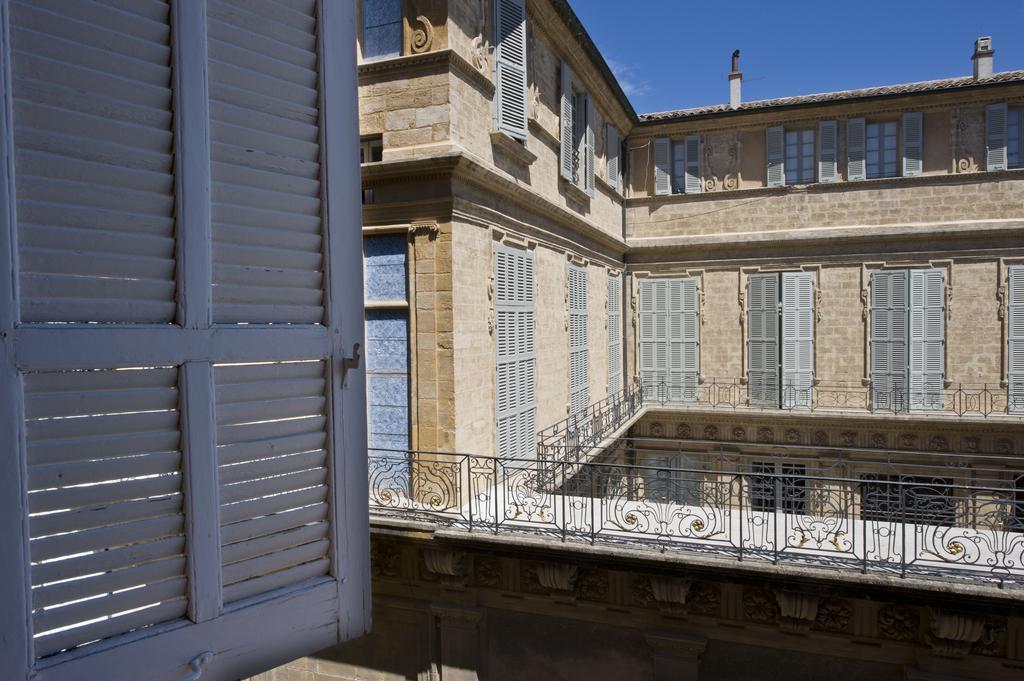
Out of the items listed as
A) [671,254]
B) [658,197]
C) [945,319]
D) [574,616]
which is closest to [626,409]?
[671,254]

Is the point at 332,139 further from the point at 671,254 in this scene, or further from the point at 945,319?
the point at 945,319

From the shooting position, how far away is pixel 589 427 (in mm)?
13688

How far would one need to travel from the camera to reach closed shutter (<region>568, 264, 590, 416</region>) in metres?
13.2

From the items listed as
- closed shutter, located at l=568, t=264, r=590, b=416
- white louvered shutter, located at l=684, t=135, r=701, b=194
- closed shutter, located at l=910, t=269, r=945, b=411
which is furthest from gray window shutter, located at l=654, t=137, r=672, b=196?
closed shutter, located at l=910, t=269, r=945, b=411

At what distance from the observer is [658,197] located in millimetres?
17406

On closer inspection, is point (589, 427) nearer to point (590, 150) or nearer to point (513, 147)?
point (590, 150)

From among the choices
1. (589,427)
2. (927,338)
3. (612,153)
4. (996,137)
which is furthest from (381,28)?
(996,137)

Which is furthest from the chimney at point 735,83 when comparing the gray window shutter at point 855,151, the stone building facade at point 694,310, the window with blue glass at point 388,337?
the window with blue glass at point 388,337

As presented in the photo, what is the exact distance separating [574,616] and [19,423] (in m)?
6.66

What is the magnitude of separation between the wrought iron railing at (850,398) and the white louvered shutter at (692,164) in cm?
476

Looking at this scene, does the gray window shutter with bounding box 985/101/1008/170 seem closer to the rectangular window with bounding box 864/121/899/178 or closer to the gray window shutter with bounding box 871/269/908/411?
the rectangular window with bounding box 864/121/899/178

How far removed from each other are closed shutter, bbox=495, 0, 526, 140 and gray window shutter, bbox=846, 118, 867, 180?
9.54 metres

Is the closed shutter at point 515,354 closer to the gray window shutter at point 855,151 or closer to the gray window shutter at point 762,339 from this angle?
the gray window shutter at point 762,339

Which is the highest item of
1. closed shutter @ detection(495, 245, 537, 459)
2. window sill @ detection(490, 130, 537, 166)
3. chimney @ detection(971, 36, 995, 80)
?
chimney @ detection(971, 36, 995, 80)
